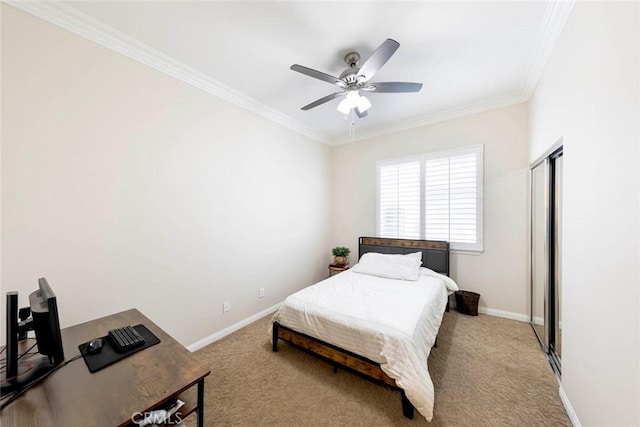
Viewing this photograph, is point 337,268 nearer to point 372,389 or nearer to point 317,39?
point 372,389

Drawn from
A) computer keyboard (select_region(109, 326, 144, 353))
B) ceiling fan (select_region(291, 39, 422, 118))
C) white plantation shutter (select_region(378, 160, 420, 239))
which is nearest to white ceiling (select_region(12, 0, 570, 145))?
ceiling fan (select_region(291, 39, 422, 118))

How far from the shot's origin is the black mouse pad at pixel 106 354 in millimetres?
1077

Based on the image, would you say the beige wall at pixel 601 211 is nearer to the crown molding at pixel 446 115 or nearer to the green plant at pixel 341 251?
the crown molding at pixel 446 115

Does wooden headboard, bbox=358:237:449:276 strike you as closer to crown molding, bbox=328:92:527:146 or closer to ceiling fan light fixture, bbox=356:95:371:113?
crown molding, bbox=328:92:527:146

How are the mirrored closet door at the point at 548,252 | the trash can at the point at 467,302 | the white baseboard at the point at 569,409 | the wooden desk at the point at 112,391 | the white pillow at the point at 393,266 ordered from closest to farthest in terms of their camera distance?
1. the wooden desk at the point at 112,391
2. the white baseboard at the point at 569,409
3. the mirrored closet door at the point at 548,252
4. the white pillow at the point at 393,266
5. the trash can at the point at 467,302

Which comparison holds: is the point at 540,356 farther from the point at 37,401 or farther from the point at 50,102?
the point at 50,102

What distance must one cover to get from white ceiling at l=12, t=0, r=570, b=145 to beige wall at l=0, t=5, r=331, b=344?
195 millimetres

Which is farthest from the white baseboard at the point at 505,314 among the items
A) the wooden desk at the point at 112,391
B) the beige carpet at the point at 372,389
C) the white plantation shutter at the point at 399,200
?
the wooden desk at the point at 112,391

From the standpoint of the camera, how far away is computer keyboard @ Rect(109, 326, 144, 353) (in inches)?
47.4

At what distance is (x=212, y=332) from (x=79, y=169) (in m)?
1.93

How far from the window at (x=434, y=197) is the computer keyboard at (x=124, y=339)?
3362 mm

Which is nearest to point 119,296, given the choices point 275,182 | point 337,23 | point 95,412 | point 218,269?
point 218,269

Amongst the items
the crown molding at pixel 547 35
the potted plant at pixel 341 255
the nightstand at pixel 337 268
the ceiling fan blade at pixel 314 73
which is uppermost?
the crown molding at pixel 547 35

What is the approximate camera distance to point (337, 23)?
1.78 m
